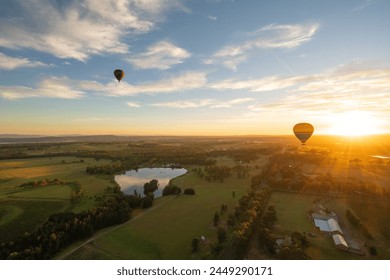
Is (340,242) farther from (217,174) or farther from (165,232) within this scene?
(217,174)

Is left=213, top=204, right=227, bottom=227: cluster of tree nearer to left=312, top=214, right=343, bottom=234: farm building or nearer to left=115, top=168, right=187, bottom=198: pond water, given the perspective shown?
left=312, top=214, right=343, bottom=234: farm building

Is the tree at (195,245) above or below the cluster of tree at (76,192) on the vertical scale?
below

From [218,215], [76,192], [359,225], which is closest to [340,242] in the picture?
[359,225]

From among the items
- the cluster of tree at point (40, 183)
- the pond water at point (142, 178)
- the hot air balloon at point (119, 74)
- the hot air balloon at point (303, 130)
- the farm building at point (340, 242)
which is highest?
the hot air balloon at point (119, 74)

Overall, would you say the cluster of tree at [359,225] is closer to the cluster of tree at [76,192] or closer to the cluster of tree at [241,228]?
the cluster of tree at [241,228]

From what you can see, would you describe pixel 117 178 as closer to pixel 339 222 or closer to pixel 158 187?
pixel 158 187

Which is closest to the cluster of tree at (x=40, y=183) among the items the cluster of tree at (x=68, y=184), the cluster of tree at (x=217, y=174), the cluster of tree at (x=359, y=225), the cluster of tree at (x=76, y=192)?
the cluster of tree at (x=68, y=184)
